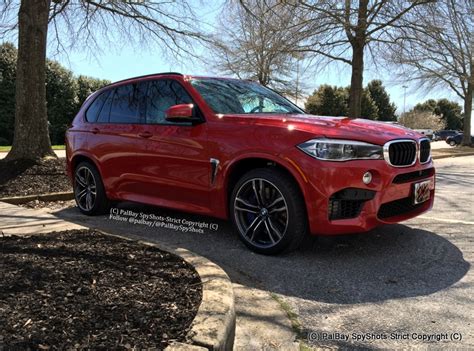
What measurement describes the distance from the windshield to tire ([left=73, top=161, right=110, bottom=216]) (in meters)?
2.00

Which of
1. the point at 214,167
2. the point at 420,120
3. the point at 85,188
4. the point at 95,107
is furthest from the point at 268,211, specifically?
the point at 420,120

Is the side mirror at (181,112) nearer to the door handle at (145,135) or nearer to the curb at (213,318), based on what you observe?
the door handle at (145,135)

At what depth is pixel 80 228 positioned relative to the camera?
466cm

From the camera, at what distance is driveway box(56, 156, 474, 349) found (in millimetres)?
2848

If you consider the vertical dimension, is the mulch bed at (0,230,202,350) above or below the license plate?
below

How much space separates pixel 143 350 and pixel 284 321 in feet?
3.49

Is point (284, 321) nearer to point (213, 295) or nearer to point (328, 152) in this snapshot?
point (213, 295)

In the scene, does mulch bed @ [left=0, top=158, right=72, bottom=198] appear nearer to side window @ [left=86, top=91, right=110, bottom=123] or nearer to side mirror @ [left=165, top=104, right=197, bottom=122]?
side window @ [left=86, top=91, right=110, bottom=123]

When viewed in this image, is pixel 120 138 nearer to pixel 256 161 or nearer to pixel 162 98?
pixel 162 98

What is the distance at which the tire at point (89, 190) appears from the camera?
6125mm

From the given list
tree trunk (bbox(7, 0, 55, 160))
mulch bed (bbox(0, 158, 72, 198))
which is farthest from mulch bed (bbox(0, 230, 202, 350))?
tree trunk (bbox(7, 0, 55, 160))

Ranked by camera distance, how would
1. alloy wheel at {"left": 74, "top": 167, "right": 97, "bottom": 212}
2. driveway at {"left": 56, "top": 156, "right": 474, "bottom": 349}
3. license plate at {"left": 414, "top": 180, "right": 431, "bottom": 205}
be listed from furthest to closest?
1. alloy wheel at {"left": 74, "top": 167, "right": 97, "bottom": 212}
2. license plate at {"left": 414, "top": 180, "right": 431, "bottom": 205}
3. driveway at {"left": 56, "top": 156, "right": 474, "bottom": 349}

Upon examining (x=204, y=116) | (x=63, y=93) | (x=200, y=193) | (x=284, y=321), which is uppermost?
(x=63, y=93)

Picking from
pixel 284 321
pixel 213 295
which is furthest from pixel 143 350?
pixel 284 321
